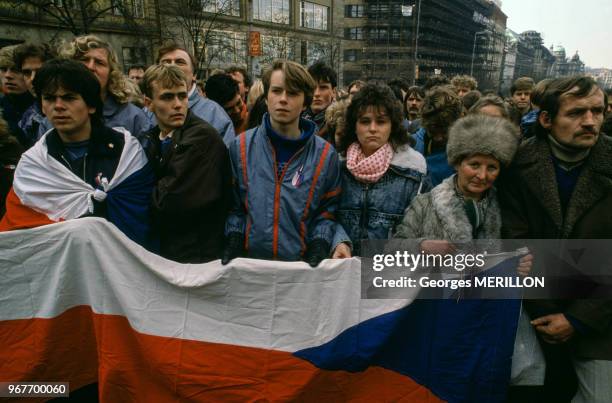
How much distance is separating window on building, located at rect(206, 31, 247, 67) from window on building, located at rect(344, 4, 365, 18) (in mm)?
33533

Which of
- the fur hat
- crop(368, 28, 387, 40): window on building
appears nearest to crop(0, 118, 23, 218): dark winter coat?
the fur hat

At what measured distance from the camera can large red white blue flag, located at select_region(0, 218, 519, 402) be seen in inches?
91.7

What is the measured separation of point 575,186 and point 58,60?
3320mm

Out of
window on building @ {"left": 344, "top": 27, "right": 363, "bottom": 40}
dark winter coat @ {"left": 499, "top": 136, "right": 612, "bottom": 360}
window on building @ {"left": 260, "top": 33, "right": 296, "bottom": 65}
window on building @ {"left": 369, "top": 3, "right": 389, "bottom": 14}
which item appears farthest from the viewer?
window on building @ {"left": 344, "top": 27, "right": 363, "bottom": 40}

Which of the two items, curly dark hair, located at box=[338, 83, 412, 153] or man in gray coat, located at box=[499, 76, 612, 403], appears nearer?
man in gray coat, located at box=[499, 76, 612, 403]

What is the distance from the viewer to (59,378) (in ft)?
8.02

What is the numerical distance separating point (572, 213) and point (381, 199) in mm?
1099

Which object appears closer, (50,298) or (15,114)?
(50,298)

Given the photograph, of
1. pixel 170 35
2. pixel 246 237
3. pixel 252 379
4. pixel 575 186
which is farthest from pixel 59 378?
pixel 170 35

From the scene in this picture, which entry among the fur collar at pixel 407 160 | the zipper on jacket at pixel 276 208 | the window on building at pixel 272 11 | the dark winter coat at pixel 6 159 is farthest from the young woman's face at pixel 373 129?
the window on building at pixel 272 11

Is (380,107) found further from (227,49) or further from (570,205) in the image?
(227,49)

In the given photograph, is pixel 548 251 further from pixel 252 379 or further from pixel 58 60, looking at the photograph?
pixel 58 60

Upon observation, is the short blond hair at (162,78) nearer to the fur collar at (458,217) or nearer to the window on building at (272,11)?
the fur collar at (458,217)

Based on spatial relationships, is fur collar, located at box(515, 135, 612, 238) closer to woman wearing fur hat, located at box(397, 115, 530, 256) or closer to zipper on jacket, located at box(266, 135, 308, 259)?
woman wearing fur hat, located at box(397, 115, 530, 256)
